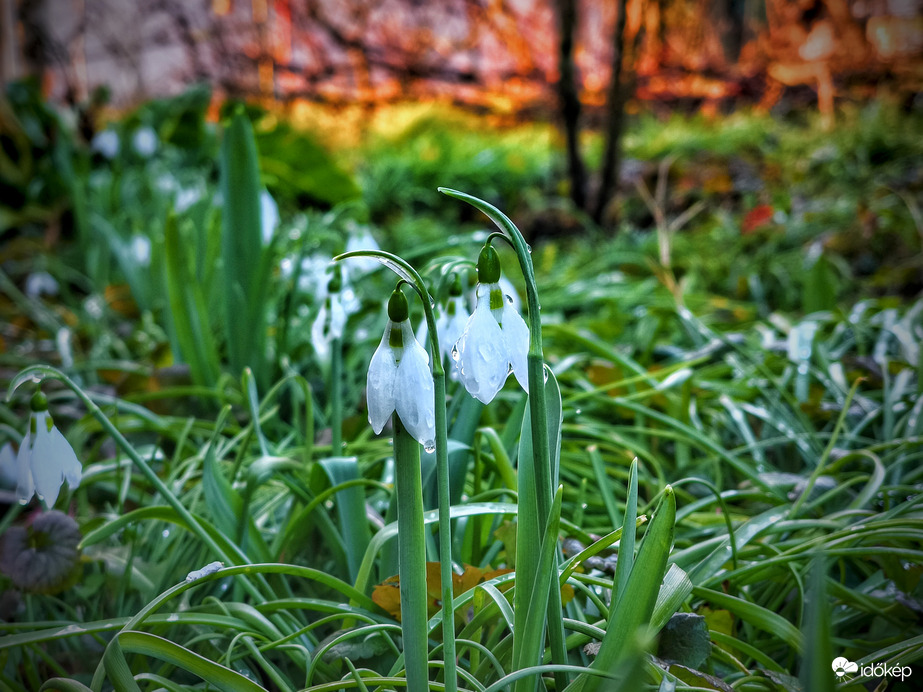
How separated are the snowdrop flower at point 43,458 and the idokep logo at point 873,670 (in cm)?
93

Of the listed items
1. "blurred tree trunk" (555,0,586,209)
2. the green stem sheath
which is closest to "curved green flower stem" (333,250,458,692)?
the green stem sheath

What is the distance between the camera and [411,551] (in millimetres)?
617

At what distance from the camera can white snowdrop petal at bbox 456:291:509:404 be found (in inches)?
23.0

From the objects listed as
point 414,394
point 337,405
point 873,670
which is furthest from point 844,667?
point 337,405

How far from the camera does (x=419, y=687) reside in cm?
65

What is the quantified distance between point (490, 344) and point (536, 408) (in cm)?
7

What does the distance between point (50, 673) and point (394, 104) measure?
800cm

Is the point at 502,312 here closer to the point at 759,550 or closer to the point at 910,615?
the point at 759,550

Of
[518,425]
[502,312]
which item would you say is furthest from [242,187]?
[502,312]

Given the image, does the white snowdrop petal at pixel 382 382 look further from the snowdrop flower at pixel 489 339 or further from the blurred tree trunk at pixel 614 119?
the blurred tree trunk at pixel 614 119

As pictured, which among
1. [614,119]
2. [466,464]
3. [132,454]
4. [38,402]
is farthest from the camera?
[614,119]

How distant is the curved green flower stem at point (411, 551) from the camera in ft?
1.96

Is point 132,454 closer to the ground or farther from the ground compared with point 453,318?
closer to the ground

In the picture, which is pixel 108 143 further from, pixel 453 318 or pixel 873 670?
pixel 873 670
